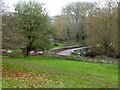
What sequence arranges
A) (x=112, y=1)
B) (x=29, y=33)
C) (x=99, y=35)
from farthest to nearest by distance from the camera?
(x=99, y=35), (x=112, y=1), (x=29, y=33)

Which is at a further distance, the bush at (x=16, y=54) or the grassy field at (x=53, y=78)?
the bush at (x=16, y=54)

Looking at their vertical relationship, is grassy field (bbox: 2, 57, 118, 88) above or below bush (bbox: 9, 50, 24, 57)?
above

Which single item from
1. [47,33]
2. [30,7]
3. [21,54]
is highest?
[30,7]

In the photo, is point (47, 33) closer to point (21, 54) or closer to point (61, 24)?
point (21, 54)

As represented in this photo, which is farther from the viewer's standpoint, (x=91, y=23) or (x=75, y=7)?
(x=75, y=7)

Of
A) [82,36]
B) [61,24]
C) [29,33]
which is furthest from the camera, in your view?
[61,24]

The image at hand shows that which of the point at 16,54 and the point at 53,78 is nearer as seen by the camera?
the point at 53,78

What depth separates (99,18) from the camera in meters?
42.3

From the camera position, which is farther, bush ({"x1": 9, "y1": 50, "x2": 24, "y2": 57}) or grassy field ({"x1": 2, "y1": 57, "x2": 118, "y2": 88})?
bush ({"x1": 9, "y1": 50, "x2": 24, "y2": 57})

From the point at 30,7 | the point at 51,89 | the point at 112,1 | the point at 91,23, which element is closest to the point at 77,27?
the point at 91,23

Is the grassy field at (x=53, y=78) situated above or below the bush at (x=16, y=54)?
above

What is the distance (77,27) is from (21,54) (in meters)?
35.0

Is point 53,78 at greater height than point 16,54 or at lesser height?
greater

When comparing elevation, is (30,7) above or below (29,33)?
above
